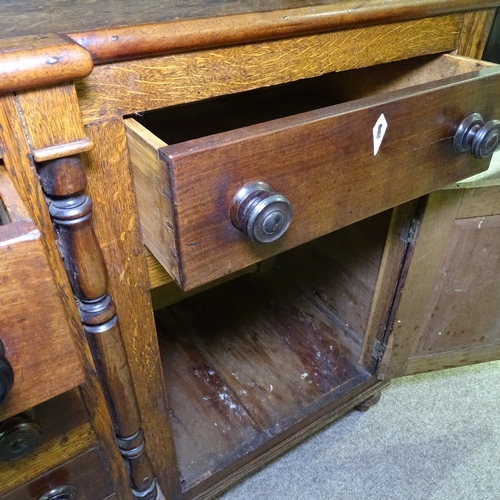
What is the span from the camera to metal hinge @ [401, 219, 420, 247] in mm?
802

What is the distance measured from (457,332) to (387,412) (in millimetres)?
278

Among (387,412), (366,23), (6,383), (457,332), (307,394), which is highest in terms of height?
(366,23)

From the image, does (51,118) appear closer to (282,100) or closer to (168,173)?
(168,173)

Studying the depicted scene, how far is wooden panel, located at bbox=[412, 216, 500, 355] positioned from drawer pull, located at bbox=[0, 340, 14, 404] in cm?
72

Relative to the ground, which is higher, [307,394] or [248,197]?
[248,197]

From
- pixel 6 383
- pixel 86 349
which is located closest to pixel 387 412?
pixel 86 349

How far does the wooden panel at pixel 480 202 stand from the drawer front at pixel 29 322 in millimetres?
666

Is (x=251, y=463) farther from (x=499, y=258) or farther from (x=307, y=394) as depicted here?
Answer: (x=499, y=258)

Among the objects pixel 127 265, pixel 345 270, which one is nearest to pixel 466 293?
pixel 345 270

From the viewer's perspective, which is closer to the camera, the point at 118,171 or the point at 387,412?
the point at 118,171

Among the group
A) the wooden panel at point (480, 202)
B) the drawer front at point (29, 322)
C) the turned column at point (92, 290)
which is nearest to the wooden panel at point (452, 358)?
the wooden panel at point (480, 202)

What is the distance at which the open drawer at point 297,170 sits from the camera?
40 centimetres

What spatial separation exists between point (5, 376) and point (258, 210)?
226 mm

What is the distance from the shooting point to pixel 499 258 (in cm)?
87
